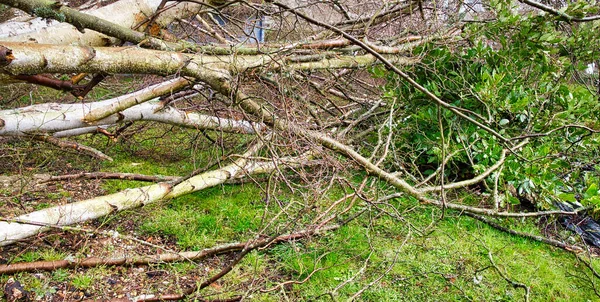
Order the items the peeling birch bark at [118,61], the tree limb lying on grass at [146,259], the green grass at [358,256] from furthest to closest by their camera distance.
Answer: the green grass at [358,256] → the tree limb lying on grass at [146,259] → the peeling birch bark at [118,61]

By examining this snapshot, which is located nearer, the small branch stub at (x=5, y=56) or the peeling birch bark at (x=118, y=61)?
the small branch stub at (x=5, y=56)

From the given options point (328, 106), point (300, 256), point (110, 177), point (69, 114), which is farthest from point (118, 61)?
point (328, 106)

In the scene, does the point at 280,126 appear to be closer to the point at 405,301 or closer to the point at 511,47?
the point at 405,301

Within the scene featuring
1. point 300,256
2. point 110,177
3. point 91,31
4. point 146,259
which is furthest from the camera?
point 110,177

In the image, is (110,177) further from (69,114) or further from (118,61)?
(118,61)

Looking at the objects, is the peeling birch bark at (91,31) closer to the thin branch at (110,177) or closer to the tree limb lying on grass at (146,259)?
the tree limb lying on grass at (146,259)

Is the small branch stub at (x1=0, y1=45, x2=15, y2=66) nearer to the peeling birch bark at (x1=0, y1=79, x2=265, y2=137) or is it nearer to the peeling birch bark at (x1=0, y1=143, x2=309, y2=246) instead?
the peeling birch bark at (x1=0, y1=143, x2=309, y2=246)

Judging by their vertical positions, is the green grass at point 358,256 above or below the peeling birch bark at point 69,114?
A: below

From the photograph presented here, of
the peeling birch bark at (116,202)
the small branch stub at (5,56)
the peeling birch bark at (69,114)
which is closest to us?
the small branch stub at (5,56)

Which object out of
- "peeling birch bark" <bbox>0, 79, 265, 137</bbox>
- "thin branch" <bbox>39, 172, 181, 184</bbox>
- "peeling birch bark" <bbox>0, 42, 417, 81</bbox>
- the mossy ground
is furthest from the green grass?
"peeling birch bark" <bbox>0, 42, 417, 81</bbox>

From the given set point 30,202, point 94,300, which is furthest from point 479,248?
point 30,202

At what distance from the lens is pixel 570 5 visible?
12.6ft

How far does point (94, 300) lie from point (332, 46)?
2.57 meters

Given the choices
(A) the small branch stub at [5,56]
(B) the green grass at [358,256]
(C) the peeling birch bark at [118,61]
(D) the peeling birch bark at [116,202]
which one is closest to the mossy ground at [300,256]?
(B) the green grass at [358,256]
